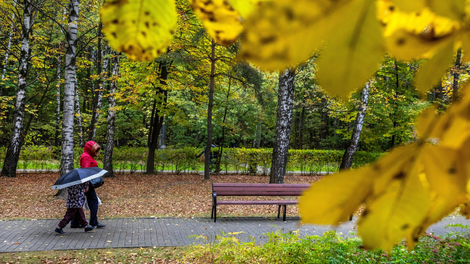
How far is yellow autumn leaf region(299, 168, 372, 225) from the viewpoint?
0.21 metres

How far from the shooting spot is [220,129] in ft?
82.4

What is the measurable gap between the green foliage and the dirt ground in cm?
305

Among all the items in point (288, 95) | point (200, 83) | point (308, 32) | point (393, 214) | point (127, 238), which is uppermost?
point (200, 83)

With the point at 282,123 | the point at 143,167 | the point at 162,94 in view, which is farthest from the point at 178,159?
the point at 282,123

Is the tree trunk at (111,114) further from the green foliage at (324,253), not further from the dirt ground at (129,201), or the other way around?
the green foliage at (324,253)

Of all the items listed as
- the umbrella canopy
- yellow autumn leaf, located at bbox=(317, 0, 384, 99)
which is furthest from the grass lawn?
the umbrella canopy

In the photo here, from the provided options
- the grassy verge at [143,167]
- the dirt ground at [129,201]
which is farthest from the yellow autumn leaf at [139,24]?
the grassy verge at [143,167]

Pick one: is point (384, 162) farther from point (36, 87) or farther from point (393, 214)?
point (36, 87)

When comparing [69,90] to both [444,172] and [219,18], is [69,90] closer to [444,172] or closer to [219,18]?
[219,18]

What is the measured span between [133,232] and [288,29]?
6964mm

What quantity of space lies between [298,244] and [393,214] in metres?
4.87

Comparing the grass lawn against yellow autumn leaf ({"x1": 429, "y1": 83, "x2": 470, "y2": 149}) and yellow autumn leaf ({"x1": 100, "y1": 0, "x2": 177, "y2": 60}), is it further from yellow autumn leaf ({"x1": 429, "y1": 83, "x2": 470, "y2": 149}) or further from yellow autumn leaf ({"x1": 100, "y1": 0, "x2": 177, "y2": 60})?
yellow autumn leaf ({"x1": 100, "y1": 0, "x2": 177, "y2": 60})

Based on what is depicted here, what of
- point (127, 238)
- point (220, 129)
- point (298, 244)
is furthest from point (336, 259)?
point (220, 129)

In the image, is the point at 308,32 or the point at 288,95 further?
the point at 288,95
